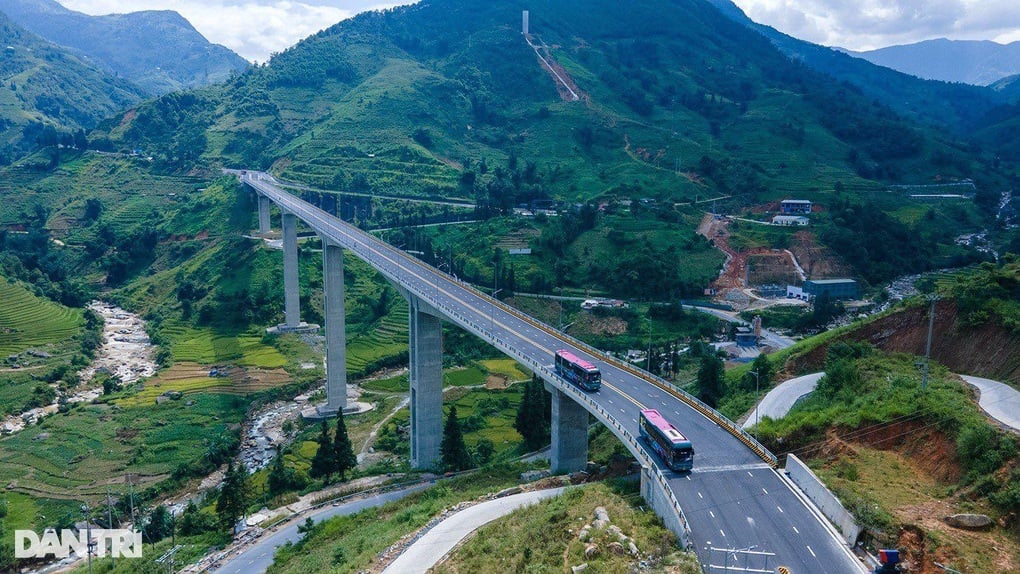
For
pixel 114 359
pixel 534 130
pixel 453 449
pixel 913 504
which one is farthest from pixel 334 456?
pixel 534 130

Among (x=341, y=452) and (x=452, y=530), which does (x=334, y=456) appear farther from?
(x=452, y=530)

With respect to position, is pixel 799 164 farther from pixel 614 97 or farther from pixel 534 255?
pixel 534 255

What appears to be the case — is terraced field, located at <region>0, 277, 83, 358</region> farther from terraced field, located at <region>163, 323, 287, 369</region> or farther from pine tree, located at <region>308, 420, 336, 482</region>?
pine tree, located at <region>308, 420, 336, 482</region>

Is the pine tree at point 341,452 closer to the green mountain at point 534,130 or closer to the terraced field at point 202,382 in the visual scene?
the terraced field at point 202,382

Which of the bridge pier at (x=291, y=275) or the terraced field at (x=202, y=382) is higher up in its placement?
the bridge pier at (x=291, y=275)

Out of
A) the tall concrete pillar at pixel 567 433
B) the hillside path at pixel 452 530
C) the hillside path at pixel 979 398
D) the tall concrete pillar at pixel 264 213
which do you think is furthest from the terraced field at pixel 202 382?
the hillside path at pixel 979 398

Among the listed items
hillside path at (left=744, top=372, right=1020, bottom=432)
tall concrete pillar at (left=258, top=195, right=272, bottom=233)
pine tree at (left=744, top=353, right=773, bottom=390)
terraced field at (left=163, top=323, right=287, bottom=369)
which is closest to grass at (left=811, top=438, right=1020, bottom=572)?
hillside path at (left=744, top=372, right=1020, bottom=432)
